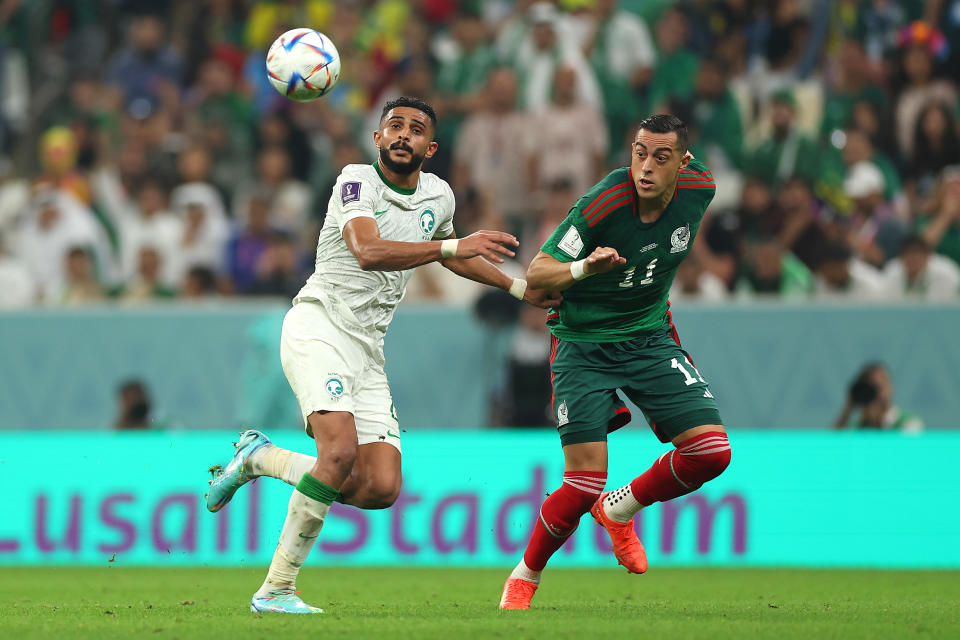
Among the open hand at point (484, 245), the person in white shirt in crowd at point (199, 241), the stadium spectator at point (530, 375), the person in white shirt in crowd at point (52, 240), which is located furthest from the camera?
the person in white shirt in crowd at point (52, 240)

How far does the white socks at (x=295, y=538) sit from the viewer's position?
7594 mm

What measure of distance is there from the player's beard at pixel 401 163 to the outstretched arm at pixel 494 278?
55cm

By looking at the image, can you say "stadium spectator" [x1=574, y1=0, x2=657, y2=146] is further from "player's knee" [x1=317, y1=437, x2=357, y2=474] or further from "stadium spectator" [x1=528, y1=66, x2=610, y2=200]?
"player's knee" [x1=317, y1=437, x2=357, y2=474]

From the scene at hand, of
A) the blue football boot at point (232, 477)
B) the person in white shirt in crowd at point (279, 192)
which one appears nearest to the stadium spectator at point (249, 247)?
the person in white shirt in crowd at point (279, 192)

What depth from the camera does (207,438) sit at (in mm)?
12859

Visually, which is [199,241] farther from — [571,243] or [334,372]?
[571,243]

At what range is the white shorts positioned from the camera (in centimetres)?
768

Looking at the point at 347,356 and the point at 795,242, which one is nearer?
the point at 347,356

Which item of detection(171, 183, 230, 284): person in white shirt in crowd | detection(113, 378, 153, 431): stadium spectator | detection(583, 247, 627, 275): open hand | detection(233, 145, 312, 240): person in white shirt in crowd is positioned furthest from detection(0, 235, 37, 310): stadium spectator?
detection(583, 247, 627, 275): open hand

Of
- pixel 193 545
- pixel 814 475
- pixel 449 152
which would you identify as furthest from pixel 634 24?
pixel 193 545

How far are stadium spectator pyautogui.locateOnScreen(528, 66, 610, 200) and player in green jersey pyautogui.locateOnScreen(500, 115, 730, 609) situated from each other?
258 inches

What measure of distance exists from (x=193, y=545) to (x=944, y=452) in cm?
630

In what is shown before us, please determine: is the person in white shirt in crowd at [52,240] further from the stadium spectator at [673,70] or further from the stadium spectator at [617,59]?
the stadium spectator at [673,70]

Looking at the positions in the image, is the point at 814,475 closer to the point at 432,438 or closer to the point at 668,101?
the point at 432,438
